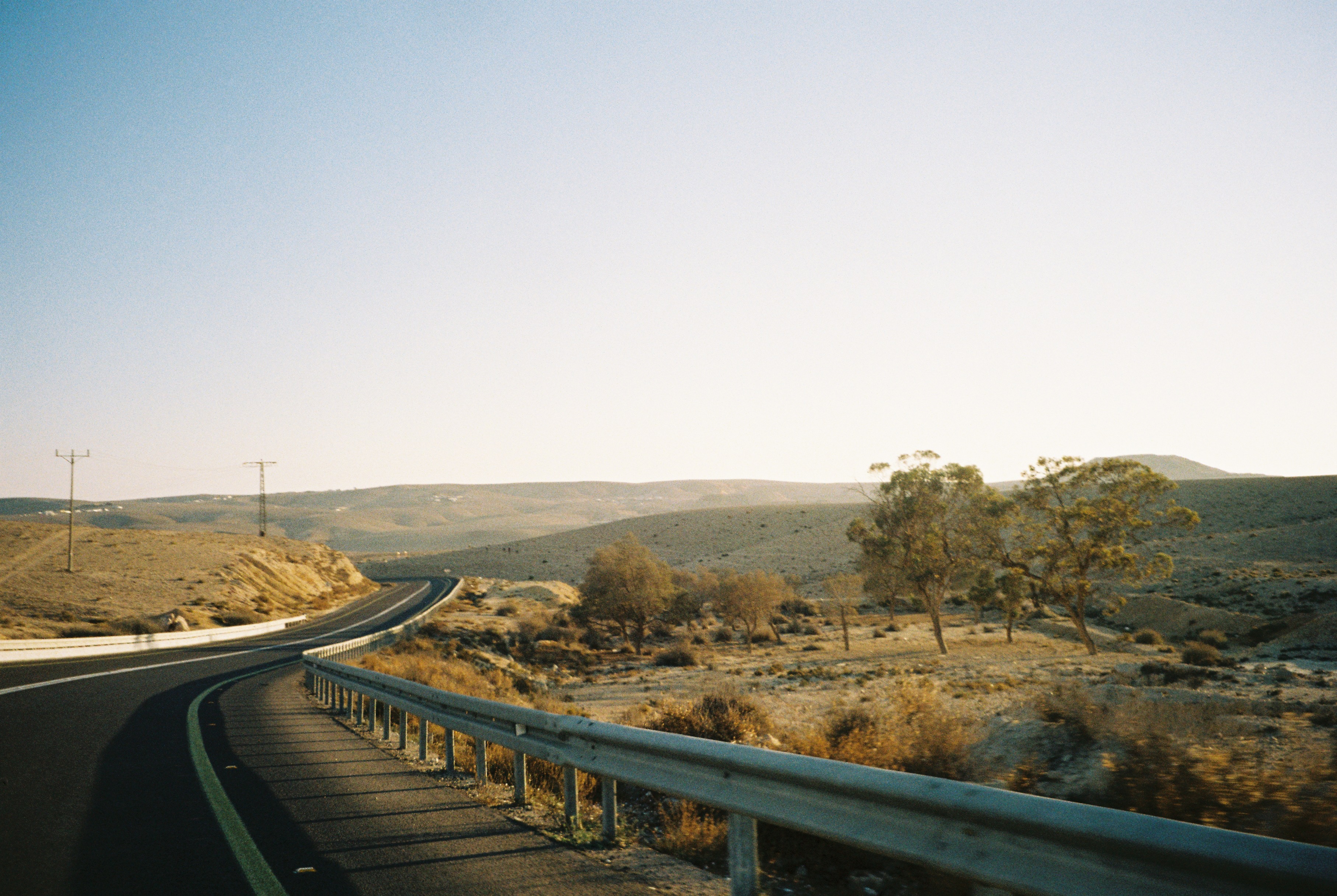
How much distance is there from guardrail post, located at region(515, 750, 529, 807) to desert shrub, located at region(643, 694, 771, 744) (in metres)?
2.92

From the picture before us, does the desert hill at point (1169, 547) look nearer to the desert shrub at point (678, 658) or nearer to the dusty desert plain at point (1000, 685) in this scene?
the dusty desert plain at point (1000, 685)

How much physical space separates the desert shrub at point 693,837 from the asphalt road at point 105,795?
9.46ft

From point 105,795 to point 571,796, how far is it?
14.2 ft

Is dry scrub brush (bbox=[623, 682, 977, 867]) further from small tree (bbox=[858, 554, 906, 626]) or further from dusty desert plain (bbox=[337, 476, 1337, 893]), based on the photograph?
small tree (bbox=[858, 554, 906, 626])

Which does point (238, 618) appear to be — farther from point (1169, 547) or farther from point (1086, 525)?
point (1169, 547)

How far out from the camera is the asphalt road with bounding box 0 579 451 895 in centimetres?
505

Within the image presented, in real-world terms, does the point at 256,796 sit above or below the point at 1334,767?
below

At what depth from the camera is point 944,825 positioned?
353cm

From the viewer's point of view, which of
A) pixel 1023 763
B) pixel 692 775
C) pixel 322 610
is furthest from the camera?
pixel 322 610

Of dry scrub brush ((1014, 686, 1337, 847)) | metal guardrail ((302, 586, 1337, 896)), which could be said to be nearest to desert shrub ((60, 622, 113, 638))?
metal guardrail ((302, 586, 1337, 896))

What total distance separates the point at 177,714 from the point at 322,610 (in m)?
60.0

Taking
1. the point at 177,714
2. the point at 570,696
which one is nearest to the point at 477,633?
the point at 570,696

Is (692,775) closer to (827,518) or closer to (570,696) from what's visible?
(570,696)

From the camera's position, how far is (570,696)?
28.9 metres
